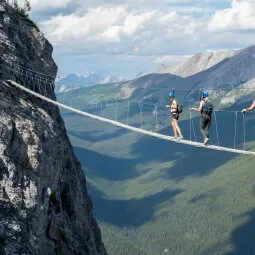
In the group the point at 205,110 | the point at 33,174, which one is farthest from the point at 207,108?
the point at 33,174

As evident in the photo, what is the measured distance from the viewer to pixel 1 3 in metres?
61.7

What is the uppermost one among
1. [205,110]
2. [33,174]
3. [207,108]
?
[207,108]

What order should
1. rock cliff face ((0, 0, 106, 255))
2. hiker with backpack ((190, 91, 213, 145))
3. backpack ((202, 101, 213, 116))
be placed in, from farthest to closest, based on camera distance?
backpack ((202, 101, 213, 116))
hiker with backpack ((190, 91, 213, 145))
rock cliff face ((0, 0, 106, 255))

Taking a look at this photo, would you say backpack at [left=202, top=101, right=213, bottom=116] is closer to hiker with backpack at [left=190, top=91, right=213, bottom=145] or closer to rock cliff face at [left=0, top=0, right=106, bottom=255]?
hiker with backpack at [left=190, top=91, right=213, bottom=145]

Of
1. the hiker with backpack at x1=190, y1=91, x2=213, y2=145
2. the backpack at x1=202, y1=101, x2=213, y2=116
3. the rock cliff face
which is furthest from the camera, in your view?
the backpack at x1=202, y1=101, x2=213, y2=116

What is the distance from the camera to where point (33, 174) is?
42.8 metres

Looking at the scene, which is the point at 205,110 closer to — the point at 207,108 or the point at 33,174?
the point at 207,108

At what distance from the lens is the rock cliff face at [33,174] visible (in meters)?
36.9

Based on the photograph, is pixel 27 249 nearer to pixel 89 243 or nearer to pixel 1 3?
pixel 89 243

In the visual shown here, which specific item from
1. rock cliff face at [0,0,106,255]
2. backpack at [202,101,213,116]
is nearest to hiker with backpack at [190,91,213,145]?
backpack at [202,101,213,116]

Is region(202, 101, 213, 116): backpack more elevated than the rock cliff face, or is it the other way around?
region(202, 101, 213, 116): backpack

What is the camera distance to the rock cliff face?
36906 millimetres

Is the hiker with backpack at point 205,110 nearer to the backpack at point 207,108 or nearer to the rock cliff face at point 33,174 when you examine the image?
the backpack at point 207,108

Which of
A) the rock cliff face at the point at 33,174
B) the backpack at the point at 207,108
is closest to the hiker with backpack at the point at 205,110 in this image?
the backpack at the point at 207,108
